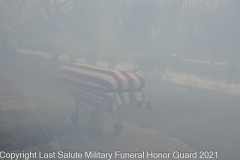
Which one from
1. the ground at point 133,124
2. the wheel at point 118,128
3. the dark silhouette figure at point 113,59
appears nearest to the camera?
the ground at point 133,124

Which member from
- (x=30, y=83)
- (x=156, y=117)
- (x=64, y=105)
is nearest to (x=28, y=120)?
(x=64, y=105)

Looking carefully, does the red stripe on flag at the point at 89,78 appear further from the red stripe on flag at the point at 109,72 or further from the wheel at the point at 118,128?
the wheel at the point at 118,128

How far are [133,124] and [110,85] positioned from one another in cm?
222

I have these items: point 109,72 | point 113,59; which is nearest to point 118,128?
point 109,72

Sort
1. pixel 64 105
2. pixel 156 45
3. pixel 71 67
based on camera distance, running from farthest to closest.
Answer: pixel 156 45 → pixel 64 105 → pixel 71 67

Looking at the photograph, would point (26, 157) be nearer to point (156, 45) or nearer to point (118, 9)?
point (156, 45)

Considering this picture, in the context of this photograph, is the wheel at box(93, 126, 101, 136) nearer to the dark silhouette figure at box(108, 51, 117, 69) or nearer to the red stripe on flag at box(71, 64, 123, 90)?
the red stripe on flag at box(71, 64, 123, 90)

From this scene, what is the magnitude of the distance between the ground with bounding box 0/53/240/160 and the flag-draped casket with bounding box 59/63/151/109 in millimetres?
976

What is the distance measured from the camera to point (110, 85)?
7.83 metres

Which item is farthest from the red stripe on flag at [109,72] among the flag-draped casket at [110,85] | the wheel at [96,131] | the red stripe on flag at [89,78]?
the wheel at [96,131]

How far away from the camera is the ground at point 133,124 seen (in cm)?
757

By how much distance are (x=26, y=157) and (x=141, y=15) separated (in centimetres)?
1703

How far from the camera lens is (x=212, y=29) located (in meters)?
21.8

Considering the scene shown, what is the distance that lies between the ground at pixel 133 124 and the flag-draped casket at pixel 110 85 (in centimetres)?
98
